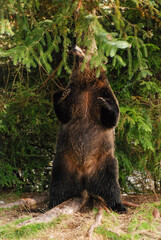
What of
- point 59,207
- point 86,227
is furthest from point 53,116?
point 86,227

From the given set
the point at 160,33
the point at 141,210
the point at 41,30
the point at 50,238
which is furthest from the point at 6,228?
the point at 160,33

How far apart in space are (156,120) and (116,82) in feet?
3.29

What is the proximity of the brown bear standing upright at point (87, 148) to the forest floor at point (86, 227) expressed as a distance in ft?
1.21

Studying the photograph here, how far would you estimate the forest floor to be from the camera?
127 inches

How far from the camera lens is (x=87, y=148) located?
438cm

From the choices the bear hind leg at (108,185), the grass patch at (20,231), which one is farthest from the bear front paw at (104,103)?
the grass patch at (20,231)

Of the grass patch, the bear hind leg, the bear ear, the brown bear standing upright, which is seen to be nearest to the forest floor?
the grass patch

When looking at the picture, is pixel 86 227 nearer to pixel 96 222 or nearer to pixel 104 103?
pixel 96 222

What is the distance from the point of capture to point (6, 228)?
3.37 meters

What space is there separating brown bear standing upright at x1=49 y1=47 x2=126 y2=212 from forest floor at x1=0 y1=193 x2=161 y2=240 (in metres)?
0.37

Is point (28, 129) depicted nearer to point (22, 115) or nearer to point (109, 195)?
point (22, 115)

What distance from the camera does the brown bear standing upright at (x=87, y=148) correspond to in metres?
4.41

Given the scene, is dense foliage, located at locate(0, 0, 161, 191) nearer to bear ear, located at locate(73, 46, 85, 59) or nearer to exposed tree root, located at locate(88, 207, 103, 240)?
bear ear, located at locate(73, 46, 85, 59)

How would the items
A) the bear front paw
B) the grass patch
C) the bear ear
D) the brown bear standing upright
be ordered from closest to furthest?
1. the grass patch
2. the bear ear
3. the bear front paw
4. the brown bear standing upright
